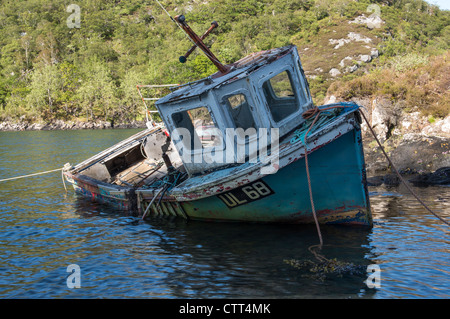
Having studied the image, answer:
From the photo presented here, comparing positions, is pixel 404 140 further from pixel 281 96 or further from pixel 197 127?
pixel 197 127

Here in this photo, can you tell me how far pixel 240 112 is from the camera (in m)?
11.5

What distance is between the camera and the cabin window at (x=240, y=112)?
37.3 feet

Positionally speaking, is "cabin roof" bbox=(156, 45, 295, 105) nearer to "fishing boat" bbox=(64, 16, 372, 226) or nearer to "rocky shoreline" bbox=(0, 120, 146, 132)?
"fishing boat" bbox=(64, 16, 372, 226)

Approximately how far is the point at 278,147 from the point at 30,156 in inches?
1087

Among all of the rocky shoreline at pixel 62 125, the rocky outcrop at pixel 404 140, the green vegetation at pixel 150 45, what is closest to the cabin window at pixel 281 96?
the rocky outcrop at pixel 404 140

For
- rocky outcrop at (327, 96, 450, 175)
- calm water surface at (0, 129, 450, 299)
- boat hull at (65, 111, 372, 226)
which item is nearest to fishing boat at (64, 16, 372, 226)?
boat hull at (65, 111, 372, 226)

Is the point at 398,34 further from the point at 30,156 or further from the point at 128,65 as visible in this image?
the point at 30,156

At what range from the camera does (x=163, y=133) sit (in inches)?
757

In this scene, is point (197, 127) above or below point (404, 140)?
above

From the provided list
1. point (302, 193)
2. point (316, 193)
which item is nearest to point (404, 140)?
point (316, 193)

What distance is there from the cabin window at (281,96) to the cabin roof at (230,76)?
1.80 ft

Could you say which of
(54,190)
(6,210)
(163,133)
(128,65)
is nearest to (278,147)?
(163,133)

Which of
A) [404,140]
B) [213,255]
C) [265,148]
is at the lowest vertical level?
[213,255]

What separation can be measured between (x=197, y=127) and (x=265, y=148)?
6.82ft
